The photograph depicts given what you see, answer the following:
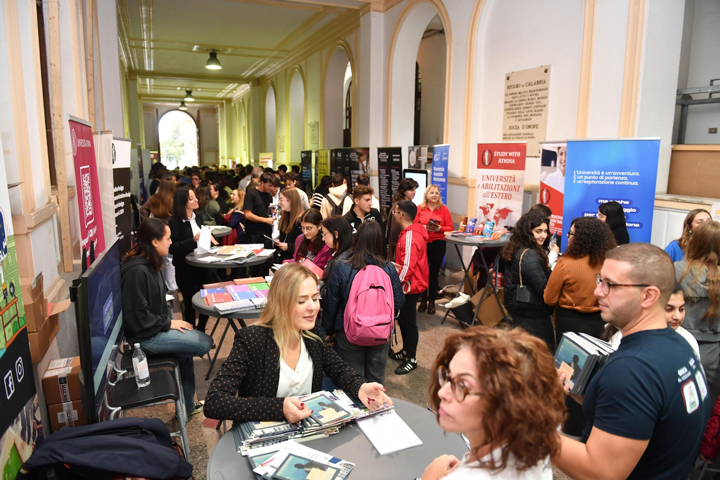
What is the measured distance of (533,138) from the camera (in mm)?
5816

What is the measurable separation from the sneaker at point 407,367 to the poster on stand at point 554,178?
210 cm

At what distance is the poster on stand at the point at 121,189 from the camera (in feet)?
13.8

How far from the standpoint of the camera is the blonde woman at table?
6.11 ft

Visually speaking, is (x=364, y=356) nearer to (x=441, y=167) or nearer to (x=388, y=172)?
(x=441, y=167)

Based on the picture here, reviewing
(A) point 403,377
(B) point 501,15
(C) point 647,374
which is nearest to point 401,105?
(B) point 501,15

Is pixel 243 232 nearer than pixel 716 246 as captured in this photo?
No

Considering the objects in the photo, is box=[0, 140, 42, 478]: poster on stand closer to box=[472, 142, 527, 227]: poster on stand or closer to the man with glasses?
the man with glasses

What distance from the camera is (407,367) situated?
3.96 metres

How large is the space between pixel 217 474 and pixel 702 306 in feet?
8.70

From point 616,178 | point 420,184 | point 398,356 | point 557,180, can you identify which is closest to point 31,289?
point 398,356

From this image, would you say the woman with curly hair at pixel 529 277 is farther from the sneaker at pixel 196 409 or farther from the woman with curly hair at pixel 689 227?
the sneaker at pixel 196 409

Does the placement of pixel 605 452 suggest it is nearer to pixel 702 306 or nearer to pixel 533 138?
pixel 702 306

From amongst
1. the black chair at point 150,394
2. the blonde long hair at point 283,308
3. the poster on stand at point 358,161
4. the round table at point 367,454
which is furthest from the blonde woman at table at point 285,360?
the poster on stand at point 358,161

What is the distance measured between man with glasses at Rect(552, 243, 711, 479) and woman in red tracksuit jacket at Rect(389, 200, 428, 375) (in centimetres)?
234
